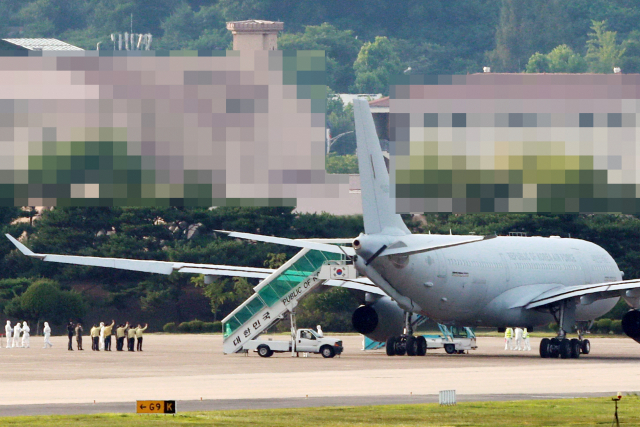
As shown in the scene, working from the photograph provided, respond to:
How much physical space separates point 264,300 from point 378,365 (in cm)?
1028

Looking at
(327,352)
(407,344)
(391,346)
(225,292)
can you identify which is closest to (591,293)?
(407,344)

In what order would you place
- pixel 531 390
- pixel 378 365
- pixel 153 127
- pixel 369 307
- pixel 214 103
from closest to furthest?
pixel 531 390, pixel 378 365, pixel 369 307, pixel 153 127, pixel 214 103

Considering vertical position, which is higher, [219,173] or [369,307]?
[219,173]

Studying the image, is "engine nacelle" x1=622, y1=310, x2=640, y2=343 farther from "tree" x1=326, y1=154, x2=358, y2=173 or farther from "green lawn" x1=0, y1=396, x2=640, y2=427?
"tree" x1=326, y1=154, x2=358, y2=173

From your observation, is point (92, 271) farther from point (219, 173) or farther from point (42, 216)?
point (219, 173)

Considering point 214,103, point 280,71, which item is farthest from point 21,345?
point 280,71

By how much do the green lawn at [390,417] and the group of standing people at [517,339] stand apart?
34141mm

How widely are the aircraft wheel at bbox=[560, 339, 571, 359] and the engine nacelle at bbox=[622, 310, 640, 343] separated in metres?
2.28

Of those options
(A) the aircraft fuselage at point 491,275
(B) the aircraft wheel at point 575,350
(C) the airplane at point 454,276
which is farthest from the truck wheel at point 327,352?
(B) the aircraft wheel at point 575,350

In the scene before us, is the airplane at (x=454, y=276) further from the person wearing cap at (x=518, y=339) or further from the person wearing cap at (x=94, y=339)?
the person wearing cap at (x=94, y=339)

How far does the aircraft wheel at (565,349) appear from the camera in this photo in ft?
177

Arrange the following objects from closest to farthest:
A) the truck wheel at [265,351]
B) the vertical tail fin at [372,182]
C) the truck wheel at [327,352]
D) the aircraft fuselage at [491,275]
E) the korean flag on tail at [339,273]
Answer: the vertical tail fin at [372,182]
the aircraft fuselage at [491,275]
the korean flag on tail at [339,273]
the truck wheel at [327,352]
the truck wheel at [265,351]

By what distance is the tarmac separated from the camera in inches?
1276

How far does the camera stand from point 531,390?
3588 centimetres
